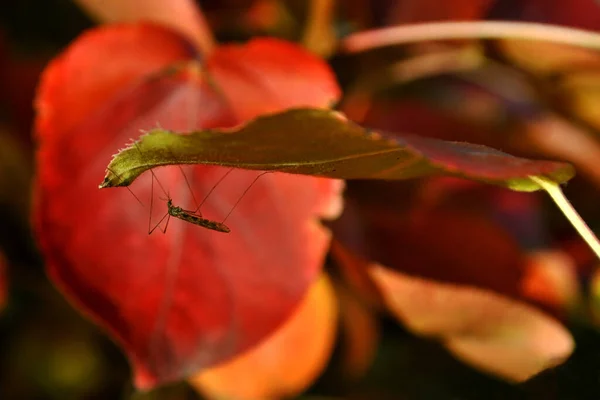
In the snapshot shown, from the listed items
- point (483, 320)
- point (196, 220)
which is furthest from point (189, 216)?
point (483, 320)

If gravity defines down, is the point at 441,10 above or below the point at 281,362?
above

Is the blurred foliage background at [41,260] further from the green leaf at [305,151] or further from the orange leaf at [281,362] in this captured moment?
the green leaf at [305,151]

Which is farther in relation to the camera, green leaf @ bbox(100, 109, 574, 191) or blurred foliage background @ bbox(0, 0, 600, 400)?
blurred foliage background @ bbox(0, 0, 600, 400)

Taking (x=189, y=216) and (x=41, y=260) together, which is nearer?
(x=189, y=216)

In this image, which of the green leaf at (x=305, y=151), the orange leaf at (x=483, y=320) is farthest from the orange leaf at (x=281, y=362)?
the green leaf at (x=305, y=151)

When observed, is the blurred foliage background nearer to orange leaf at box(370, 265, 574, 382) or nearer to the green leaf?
orange leaf at box(370, 265, 574, 382)

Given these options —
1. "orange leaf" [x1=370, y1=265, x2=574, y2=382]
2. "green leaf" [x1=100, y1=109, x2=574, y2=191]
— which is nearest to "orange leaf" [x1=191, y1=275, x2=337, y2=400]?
"orange leaf" [x1=370, y1=265, x2=574, y2=382]

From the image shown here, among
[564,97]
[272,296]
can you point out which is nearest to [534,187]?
[272,296]

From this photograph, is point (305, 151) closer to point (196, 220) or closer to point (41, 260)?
point (196, 220)
